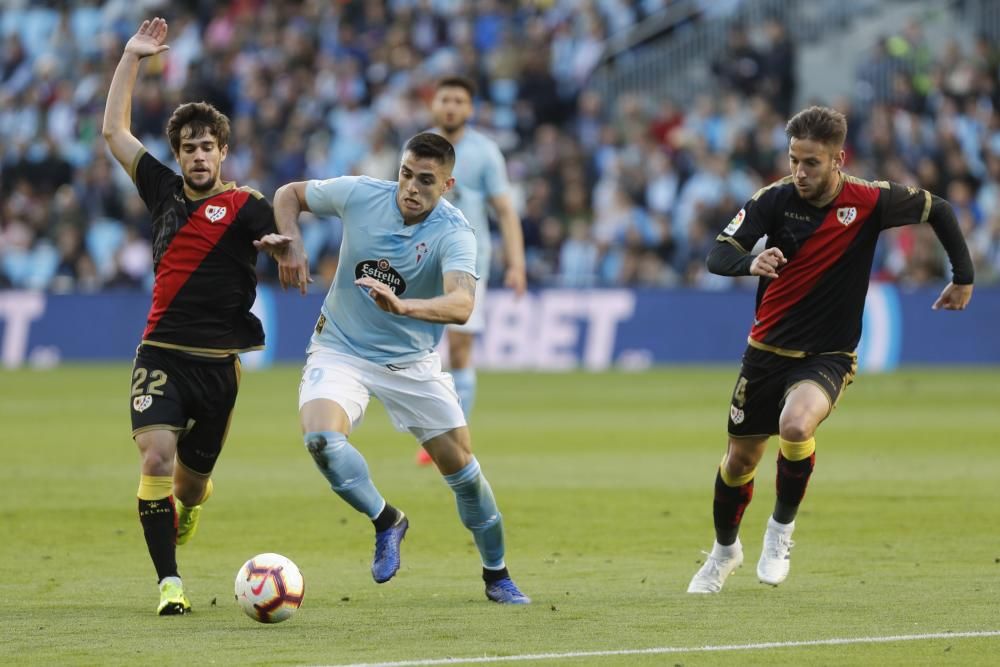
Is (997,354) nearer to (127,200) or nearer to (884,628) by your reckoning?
(127,200)

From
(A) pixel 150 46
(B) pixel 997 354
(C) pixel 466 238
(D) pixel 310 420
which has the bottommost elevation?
(B) pixel 997 354

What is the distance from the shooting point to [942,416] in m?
18.5

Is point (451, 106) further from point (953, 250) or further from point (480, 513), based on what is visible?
point (480, 513)

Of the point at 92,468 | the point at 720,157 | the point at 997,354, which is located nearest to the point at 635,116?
the point at 720,157

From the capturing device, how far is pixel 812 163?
8430 millimetres

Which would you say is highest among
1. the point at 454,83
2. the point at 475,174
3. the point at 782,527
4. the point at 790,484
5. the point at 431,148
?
the point at 454,83

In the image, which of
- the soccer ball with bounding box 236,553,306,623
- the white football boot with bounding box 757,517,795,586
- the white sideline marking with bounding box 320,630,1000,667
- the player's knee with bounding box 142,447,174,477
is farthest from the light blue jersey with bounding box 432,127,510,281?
the white sideline marking with bounding box 320,630,1000,667

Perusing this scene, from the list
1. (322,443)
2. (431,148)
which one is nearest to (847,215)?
(431,148)

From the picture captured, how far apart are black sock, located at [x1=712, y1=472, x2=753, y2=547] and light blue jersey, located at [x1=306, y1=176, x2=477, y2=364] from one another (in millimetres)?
1690

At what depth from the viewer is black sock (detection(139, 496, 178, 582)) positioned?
798 cm

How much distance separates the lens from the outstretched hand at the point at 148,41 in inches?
343

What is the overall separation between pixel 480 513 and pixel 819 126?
2433 mm

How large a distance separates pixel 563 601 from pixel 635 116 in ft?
73.0

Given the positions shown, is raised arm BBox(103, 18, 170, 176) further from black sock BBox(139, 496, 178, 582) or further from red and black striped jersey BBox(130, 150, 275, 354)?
black sock BBox(139, 496, 178, 582)
